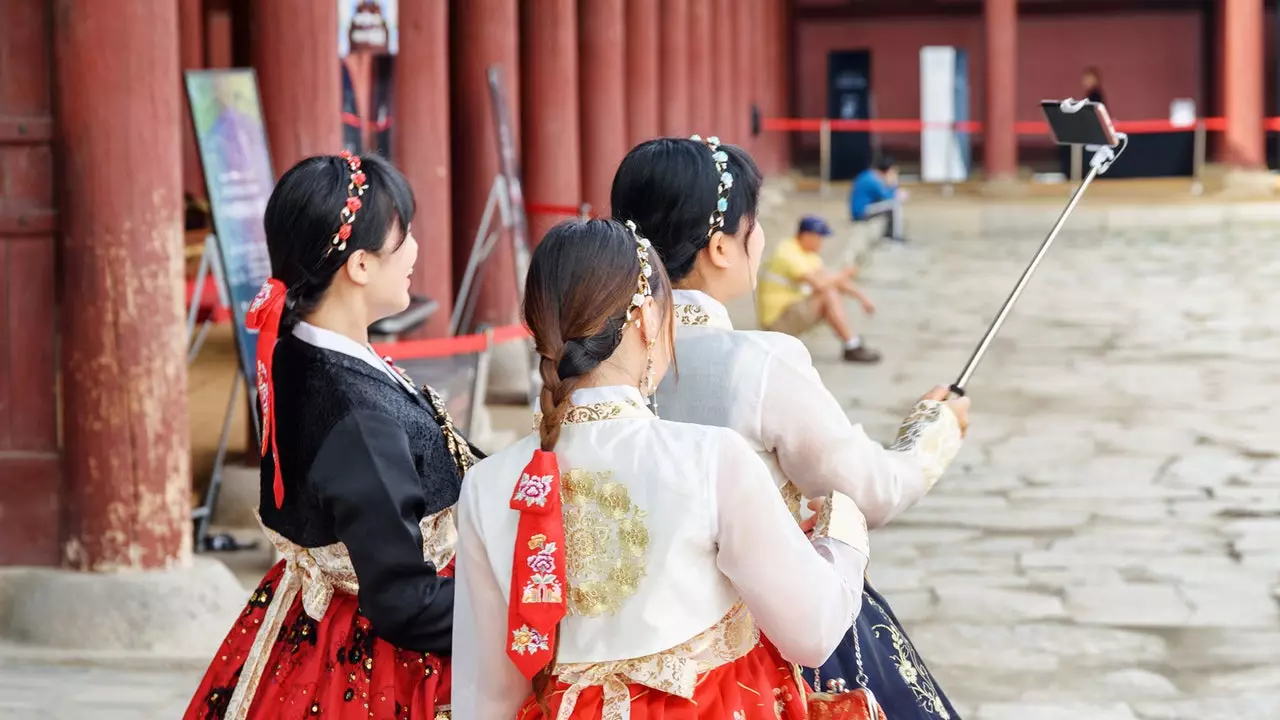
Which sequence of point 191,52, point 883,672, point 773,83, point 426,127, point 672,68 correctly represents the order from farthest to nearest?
point 773,83 → point 672,68 → point 191,52 → point 426,127 → point 883,672

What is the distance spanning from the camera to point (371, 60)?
8.20 meters

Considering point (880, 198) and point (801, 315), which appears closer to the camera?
point (801, 315)

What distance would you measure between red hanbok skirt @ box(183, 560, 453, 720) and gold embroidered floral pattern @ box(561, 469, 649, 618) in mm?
555

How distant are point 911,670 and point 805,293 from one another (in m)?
7.83

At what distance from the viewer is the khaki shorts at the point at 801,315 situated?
10562 mm

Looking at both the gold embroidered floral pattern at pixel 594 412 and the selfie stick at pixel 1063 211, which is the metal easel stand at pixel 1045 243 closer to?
the selfie stick at pixel 1063 211

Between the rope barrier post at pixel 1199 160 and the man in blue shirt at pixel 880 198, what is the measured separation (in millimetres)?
5144

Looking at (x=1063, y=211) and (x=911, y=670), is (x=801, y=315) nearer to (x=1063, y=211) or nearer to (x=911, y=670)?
(x=1063, y=211)

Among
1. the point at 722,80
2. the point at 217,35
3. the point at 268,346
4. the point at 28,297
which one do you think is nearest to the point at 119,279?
the point at 28,297

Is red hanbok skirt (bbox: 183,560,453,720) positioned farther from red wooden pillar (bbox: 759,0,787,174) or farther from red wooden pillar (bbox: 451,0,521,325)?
red wooden pillar (bbox: 759,0,787,174)

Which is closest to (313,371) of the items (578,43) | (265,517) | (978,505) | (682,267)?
(265,517)

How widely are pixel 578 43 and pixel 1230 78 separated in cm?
1284

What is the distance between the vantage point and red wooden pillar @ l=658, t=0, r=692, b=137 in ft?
48.0

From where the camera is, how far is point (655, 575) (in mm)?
2080
